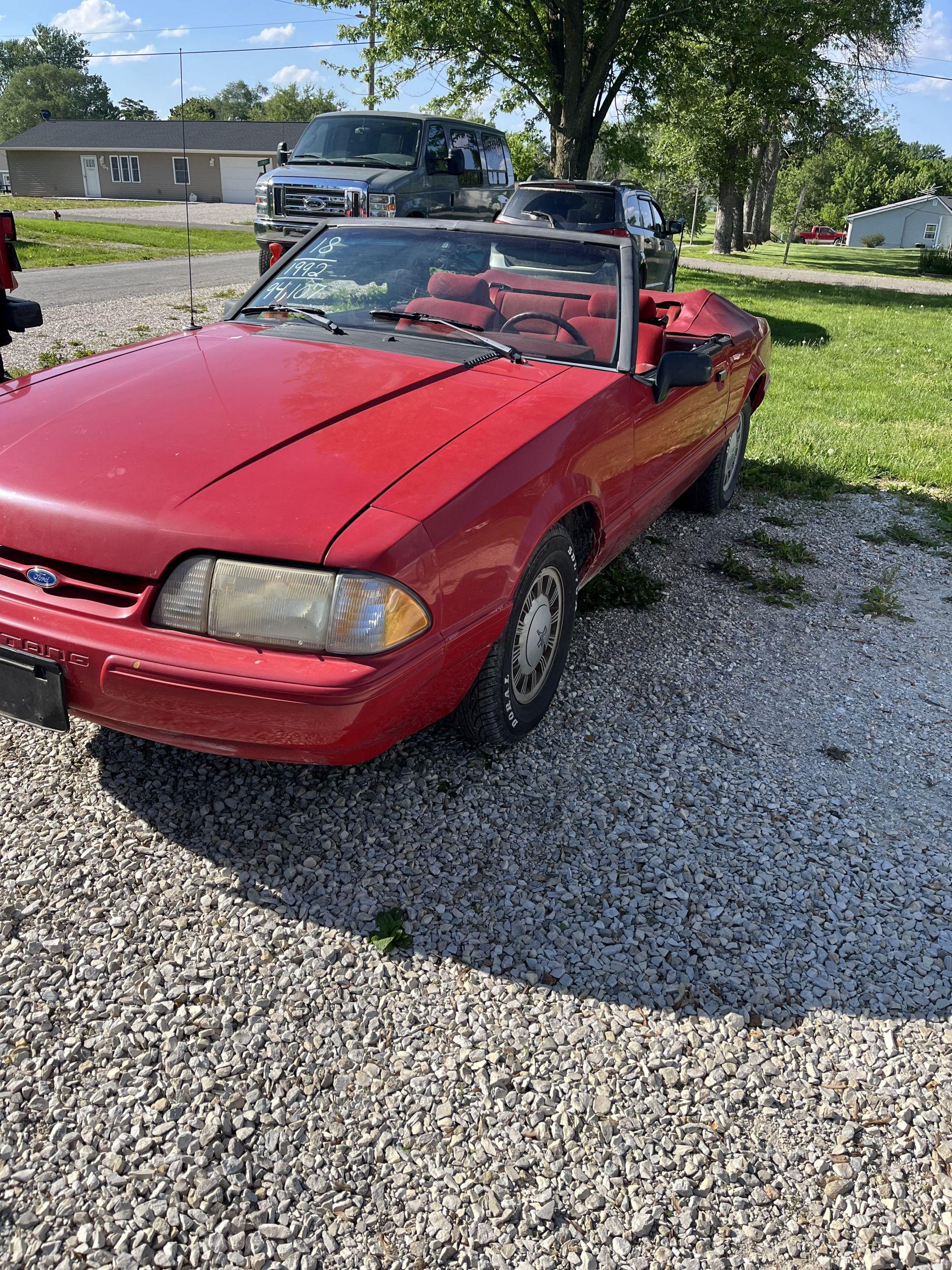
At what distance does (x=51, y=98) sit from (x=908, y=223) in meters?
80.2

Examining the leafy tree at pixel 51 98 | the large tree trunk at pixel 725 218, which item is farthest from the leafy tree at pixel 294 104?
the large tree trunk at pixel 725 218

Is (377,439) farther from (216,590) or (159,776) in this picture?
(159,776)

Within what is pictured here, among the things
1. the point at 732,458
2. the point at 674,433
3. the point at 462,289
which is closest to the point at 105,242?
the point at 732,458

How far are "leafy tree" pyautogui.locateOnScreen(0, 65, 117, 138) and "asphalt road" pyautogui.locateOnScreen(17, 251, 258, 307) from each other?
8633cm

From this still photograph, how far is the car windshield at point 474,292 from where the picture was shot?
370 cm

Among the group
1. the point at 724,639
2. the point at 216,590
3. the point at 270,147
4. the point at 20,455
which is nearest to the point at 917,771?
the point at 724,639

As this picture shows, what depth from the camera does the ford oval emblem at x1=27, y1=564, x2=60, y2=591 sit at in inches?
95.7

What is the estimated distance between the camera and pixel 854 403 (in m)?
9.48

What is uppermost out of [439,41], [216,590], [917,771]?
[439,41]

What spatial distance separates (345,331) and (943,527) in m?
4.22

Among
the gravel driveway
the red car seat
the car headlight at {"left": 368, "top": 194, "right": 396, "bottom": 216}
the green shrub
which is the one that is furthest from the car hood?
the green shrub

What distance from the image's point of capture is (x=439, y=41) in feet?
70.5

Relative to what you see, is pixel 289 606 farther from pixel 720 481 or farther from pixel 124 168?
pixel 124 168

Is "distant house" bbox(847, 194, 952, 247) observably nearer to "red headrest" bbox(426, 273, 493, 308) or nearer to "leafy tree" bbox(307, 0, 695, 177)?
"leafy tree" bbox(307, 0, 695, 177)
